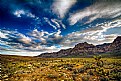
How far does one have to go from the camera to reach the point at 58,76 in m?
26.0

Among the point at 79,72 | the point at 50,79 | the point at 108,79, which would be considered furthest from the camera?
the point at 79,72

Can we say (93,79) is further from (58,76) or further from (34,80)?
(34,80)

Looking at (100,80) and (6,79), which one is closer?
(100,80)

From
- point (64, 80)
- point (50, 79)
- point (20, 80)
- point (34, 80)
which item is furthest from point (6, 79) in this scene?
point (64, 80)

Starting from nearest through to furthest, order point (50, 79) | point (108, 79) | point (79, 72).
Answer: point (108, 79)
point (50, 79)
point (79, 72)

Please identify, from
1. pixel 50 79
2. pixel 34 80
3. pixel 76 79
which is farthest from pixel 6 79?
pixel 76 79

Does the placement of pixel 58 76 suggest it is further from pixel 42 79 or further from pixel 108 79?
pixel 108 79

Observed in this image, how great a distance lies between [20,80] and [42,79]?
320 centimetres

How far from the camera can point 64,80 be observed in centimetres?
2369

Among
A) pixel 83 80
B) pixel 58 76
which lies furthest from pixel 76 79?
pixel 58 76

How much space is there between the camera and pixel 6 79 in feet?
82.7

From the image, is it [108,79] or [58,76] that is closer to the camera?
[108,79]

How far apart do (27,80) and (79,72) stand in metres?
9.44

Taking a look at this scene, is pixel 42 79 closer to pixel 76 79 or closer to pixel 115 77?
pixel 76 79
